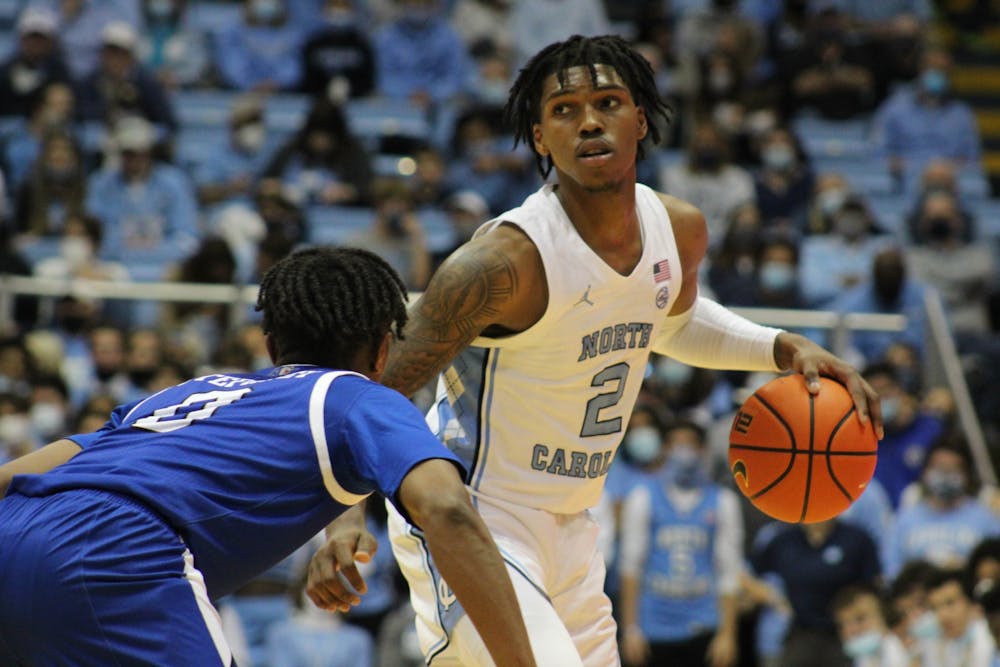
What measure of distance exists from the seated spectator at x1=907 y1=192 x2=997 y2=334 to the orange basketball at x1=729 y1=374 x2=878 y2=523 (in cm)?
799

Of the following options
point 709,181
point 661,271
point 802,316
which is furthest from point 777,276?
point 661,271

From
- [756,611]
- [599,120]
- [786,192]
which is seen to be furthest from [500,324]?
[786,192]

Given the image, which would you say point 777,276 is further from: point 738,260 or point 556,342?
point 556,342

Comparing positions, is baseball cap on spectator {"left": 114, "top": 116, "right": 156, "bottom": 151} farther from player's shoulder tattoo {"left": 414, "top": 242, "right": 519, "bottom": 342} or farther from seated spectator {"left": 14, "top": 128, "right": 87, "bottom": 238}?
player's shoulder tattoo {"left": 414, "top": 242, "right": 519, "bottom": 342}

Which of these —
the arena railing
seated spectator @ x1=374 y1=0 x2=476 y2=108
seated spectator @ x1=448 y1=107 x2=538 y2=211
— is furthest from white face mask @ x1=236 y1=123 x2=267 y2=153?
the arena railing

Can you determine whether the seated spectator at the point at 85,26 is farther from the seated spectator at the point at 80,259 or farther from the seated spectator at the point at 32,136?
the seated spectator at the point at 80,259

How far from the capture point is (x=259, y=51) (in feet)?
46.6

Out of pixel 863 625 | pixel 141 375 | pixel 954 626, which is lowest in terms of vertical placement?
pixel 863 625

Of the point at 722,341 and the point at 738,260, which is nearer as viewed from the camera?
the point at 722,341

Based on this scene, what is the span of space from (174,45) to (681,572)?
7411mm

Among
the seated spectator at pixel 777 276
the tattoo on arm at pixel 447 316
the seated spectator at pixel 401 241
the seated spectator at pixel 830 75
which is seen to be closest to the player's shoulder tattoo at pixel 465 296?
the tattoo on arm at pixel 447 316

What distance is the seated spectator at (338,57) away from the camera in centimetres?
1406

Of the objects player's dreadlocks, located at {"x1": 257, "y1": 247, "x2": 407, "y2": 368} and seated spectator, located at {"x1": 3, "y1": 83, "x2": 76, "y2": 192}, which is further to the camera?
seated spectator, located at {"x1": 3, "y1": 83, "x2": 76, "y2": 192}

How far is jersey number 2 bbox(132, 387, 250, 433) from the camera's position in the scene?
144 inches
